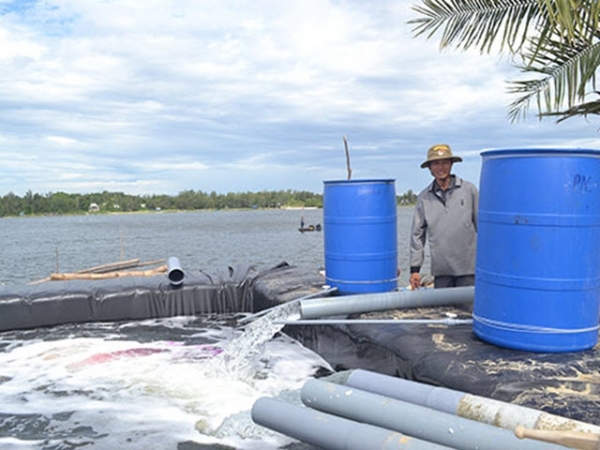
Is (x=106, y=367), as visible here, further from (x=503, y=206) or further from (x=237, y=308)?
(x=503, y=206)

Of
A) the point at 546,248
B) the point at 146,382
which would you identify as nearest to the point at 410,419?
the point at 546,248

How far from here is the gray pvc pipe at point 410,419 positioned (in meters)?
2.25

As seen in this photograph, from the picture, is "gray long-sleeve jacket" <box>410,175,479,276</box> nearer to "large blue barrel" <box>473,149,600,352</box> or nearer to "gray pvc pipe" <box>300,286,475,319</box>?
"gray pvc pipe" <box>300,286,475,319</box>

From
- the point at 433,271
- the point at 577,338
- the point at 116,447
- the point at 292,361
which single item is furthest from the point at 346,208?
the point at 116,447

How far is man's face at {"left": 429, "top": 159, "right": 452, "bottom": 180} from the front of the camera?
4879 millimetres

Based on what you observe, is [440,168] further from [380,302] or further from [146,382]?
[146,382]

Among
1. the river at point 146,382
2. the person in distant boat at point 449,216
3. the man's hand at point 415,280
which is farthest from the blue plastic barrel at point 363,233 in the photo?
the river at point 146,382

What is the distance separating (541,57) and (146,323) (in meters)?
6.52

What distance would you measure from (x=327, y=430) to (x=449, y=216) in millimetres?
2806

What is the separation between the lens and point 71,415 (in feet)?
14.1

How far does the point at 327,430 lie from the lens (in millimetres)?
2654

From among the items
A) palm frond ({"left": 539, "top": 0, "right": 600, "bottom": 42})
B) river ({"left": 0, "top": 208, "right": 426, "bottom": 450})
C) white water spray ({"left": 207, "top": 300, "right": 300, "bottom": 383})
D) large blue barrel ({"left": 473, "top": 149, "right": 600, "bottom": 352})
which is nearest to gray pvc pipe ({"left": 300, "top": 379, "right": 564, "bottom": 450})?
river ({"left": 0, "top": 208, "right": 426, "bottom": 450})

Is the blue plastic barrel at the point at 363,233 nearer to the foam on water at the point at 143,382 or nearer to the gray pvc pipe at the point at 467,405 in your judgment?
the foam on water at the point at 143,382

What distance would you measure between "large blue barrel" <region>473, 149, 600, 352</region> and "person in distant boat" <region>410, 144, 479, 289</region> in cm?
137
